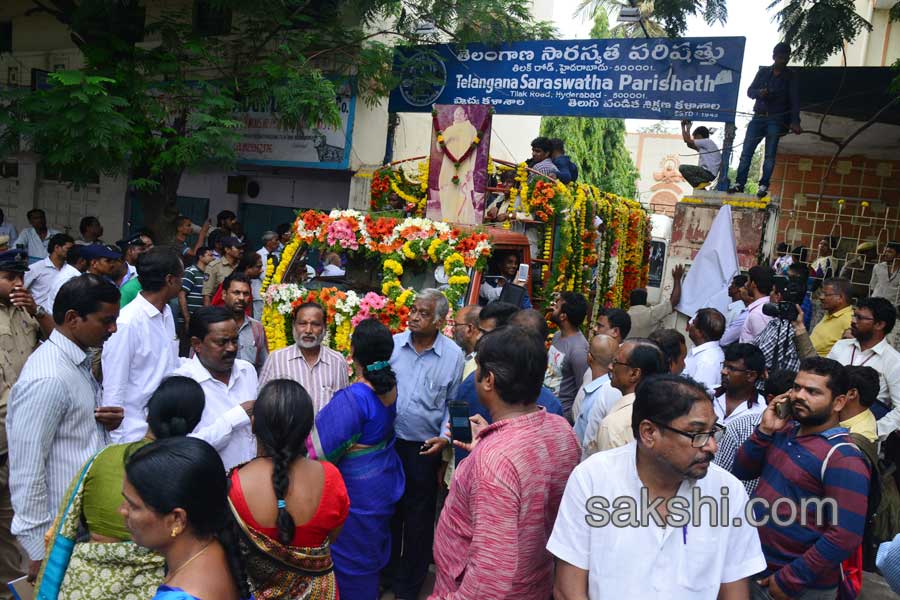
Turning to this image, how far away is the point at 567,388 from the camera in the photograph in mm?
5488

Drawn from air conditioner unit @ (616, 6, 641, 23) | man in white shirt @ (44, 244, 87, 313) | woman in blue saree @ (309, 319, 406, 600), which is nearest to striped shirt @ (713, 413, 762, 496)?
woman in blue saree @ (309, 319, 406, 600)

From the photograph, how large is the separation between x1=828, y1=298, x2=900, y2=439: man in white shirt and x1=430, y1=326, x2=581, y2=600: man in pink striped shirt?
3445 mm

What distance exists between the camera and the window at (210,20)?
1259 centimetres

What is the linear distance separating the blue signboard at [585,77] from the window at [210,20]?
322 centimetres

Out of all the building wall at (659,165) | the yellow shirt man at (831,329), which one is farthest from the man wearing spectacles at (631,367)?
the building wall at (659,165)

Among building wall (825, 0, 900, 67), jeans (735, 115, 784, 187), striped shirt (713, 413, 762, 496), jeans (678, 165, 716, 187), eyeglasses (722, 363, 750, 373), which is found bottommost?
striped shirt (713, 413, 762, 496)

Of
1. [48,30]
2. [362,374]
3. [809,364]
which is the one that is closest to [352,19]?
[48,30]

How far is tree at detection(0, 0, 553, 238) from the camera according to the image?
31.2 ft

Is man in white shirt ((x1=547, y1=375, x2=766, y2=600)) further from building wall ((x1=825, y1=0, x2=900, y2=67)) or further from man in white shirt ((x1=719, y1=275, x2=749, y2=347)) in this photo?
building wall ((x1=825, y1=0, x2=900, y2=67))

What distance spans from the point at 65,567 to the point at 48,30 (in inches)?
652

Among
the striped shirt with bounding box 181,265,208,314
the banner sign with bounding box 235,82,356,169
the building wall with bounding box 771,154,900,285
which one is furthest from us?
the building wall with bounding box 771,154,900,285

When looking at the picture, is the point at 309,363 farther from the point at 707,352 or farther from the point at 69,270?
the point at 69,270

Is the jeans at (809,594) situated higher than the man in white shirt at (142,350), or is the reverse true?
the man in white shirt at (142,350)

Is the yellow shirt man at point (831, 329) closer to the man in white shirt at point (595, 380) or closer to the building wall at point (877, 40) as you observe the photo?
the man in white shirt at point (595, 380)
